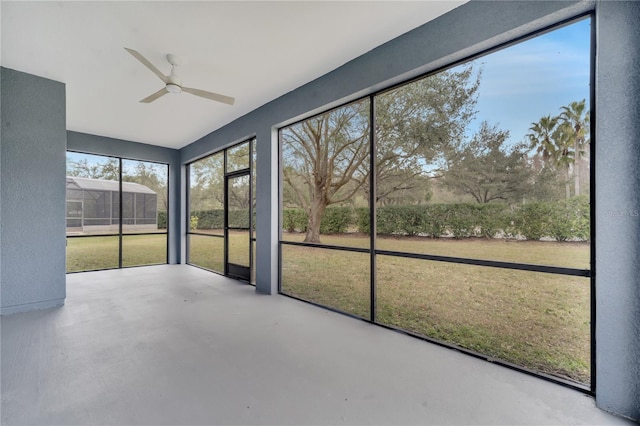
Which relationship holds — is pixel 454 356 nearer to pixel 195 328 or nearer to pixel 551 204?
pixel 551 204

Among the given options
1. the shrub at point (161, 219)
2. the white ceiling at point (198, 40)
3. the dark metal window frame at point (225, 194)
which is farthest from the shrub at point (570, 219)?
the shrub at point (161, 219)

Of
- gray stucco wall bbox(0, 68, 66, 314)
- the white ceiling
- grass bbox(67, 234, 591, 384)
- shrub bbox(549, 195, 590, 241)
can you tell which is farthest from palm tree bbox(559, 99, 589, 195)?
gray stucco wall bbox(0, 68, 66, 314)

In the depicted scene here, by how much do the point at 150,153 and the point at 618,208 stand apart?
789cm

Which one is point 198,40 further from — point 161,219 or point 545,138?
point 161,219

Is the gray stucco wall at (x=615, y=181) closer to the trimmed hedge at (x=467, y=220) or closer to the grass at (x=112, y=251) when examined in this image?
the trimmed hedge at (x=467, y=220)

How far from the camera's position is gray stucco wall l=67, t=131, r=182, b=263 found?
227 inches

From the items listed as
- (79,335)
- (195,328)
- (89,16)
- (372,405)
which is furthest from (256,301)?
(89,16)

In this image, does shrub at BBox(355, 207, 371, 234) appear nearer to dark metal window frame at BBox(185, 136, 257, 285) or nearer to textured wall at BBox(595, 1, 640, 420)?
dark metal window frame at BBox(185, 136, 257, 285)

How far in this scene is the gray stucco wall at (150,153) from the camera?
18.9ft

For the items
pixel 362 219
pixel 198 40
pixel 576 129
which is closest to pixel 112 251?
pixel 198 40

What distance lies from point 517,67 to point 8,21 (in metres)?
5.06

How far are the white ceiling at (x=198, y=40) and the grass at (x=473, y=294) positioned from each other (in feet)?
7.40

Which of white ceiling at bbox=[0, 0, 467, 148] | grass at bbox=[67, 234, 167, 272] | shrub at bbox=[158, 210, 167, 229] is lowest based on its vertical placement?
grass at bbox=[67, 234, 167, 272]

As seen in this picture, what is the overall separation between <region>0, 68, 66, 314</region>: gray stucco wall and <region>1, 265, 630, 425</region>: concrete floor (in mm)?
427
